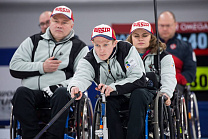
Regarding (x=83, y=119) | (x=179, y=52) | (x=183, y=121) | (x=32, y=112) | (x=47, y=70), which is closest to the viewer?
(x=32, y=112)

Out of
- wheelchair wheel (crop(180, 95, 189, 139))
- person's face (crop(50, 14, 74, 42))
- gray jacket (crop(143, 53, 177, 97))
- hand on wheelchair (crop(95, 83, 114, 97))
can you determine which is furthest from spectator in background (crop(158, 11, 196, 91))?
hand on wheelchair (crop(95, 83, 114, 97))

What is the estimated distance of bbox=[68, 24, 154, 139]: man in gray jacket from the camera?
7.91 feet

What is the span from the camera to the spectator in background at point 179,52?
392 centimetres

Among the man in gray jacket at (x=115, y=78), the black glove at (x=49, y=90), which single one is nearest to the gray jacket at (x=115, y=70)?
the man in gray jacket at (x=115, y=78)

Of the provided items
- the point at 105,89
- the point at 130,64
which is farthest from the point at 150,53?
the point at 105,89

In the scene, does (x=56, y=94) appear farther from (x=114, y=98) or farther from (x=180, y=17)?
(x=180, y=17)

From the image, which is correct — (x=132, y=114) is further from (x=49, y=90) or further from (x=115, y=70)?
(x=49, y=90)

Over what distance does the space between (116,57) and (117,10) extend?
3.86 m

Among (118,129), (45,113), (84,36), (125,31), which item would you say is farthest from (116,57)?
(84,36)

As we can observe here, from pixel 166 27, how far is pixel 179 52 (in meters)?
0.34

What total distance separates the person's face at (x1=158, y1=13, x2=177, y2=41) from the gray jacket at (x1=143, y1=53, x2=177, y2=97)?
1.09 metres

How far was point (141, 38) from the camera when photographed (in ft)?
9.91

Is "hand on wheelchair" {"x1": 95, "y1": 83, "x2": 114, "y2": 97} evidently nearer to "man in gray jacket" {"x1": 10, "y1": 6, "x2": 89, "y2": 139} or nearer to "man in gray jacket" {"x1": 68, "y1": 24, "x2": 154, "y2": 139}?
"man in gray jacket" {"x1": 68, "y1": 24, "x2": 154, "y2": 139}

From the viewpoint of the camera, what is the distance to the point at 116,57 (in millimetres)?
2625
